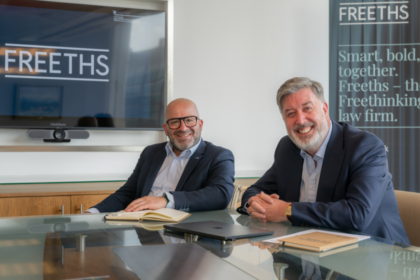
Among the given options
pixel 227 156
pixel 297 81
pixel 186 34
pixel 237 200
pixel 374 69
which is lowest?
pixel 237 200

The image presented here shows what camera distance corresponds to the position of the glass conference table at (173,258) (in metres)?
0.93

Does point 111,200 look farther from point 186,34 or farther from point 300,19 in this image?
point 300,19

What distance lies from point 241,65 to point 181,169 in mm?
1590

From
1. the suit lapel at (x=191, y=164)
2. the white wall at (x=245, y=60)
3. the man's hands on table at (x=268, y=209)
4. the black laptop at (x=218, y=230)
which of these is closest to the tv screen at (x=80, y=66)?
the white wall at (x=245, y=60)

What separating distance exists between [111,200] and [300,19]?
2626mm

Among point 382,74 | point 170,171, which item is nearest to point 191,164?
point 170,171

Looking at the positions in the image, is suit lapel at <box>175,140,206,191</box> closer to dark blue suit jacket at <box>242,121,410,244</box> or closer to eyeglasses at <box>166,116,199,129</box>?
eyeglasses at <box>166,116,199,129</box>

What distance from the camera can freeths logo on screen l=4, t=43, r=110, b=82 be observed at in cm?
321

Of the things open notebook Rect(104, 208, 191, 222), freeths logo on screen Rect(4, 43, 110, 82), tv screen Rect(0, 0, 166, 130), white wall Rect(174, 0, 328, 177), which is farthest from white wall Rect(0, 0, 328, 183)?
open notebook Rect(104, 208, 191, 222)

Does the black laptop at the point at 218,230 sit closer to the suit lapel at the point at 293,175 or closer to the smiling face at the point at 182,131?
the suit lapel at the point at 293,175

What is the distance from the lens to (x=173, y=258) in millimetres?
1035

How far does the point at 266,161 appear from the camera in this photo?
3.86m

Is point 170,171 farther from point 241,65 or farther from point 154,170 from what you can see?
point 241,65

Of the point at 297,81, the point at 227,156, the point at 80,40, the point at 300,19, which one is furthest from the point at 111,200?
the point at 300,19
